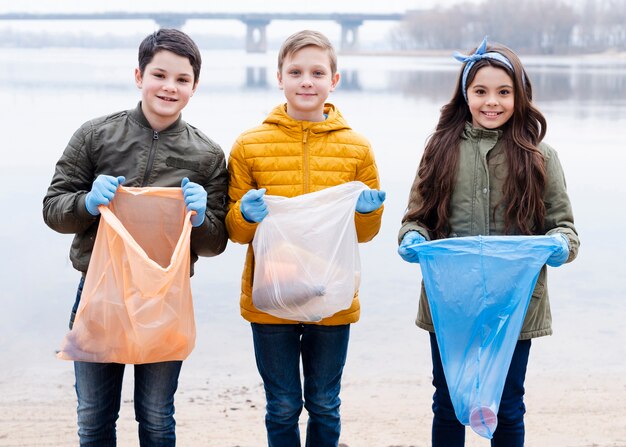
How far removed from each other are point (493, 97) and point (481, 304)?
2.22ft

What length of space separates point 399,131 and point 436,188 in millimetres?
10138

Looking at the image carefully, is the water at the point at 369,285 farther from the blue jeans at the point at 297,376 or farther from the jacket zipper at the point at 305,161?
the jacket zipper at the point at 305,161

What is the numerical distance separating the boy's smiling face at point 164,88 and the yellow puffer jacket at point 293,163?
0.24 metres

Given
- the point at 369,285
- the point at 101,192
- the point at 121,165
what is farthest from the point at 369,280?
the point at 101,192

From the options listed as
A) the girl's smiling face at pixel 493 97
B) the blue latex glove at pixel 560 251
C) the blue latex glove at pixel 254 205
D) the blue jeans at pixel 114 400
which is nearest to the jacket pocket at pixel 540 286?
the blue latex glove at pixel 560 251

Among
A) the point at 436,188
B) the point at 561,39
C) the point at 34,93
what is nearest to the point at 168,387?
the point at 436,188

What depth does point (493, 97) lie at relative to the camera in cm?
269

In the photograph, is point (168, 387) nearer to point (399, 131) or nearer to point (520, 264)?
point (520, 264)

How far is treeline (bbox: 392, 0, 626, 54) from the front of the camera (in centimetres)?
6378

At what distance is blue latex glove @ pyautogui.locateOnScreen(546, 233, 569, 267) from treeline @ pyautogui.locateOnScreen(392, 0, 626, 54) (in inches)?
2388

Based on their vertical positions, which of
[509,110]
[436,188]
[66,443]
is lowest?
[66,443]

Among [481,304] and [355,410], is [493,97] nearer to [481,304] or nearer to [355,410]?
[481,304]

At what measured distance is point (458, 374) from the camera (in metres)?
2.52

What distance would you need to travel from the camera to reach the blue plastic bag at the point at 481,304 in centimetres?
248
